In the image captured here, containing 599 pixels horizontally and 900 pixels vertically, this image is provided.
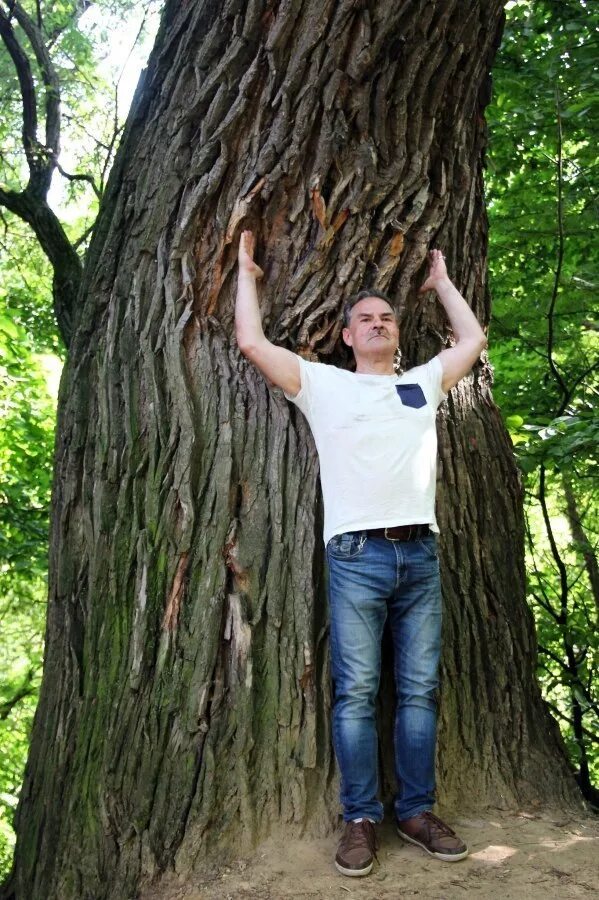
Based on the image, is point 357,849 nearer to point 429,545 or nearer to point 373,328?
point 429,545

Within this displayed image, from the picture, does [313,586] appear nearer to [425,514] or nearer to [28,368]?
[425,514]

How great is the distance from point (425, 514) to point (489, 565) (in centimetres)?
78

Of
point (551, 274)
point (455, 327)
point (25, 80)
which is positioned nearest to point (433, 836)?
point (455, 327)

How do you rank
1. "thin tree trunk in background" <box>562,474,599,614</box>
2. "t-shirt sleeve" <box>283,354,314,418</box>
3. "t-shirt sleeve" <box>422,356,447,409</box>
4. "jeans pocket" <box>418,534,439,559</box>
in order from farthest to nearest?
1. "thin tree trunk in background" <box>562,474,599,614</box>
2. "t-shirt sleeve" <box>422,356,447,409</box>
3. "t-shirt sleeve" <box>283,354,314,418</box>
4. "jeans pocket" <box>418,534,439,559</box>

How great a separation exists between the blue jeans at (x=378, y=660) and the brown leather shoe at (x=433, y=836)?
0.04 meters

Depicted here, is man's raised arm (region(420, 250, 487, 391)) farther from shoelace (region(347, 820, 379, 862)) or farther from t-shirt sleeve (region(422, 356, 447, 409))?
shoelace (region(347, 820, 379, 862))

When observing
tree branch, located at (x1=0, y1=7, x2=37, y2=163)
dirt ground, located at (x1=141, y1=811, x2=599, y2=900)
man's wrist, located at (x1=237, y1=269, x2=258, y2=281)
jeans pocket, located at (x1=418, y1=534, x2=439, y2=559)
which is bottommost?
dirt ground, located at (x1=141, y1=811, x2=599, y2=900)

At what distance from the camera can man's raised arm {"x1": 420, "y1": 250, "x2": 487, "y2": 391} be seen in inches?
142

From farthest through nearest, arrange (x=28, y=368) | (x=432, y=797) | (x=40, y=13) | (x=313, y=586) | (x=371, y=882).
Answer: (x=28, y=368), (x=40, y=13), (x=313, y=586), (x=432, y=797), (x=371, y=882)

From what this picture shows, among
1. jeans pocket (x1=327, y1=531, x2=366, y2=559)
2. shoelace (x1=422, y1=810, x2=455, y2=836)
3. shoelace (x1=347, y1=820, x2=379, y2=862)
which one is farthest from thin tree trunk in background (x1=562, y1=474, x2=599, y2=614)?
shoelace (x1=347, y1=820, x2=379, y2=862)

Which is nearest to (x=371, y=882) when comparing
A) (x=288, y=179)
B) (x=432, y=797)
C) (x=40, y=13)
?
(x=432, y=797)

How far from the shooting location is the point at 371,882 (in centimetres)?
283

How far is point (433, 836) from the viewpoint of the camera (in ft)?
9.76

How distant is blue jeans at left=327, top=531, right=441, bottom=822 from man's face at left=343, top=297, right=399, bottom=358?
32.3 inches
